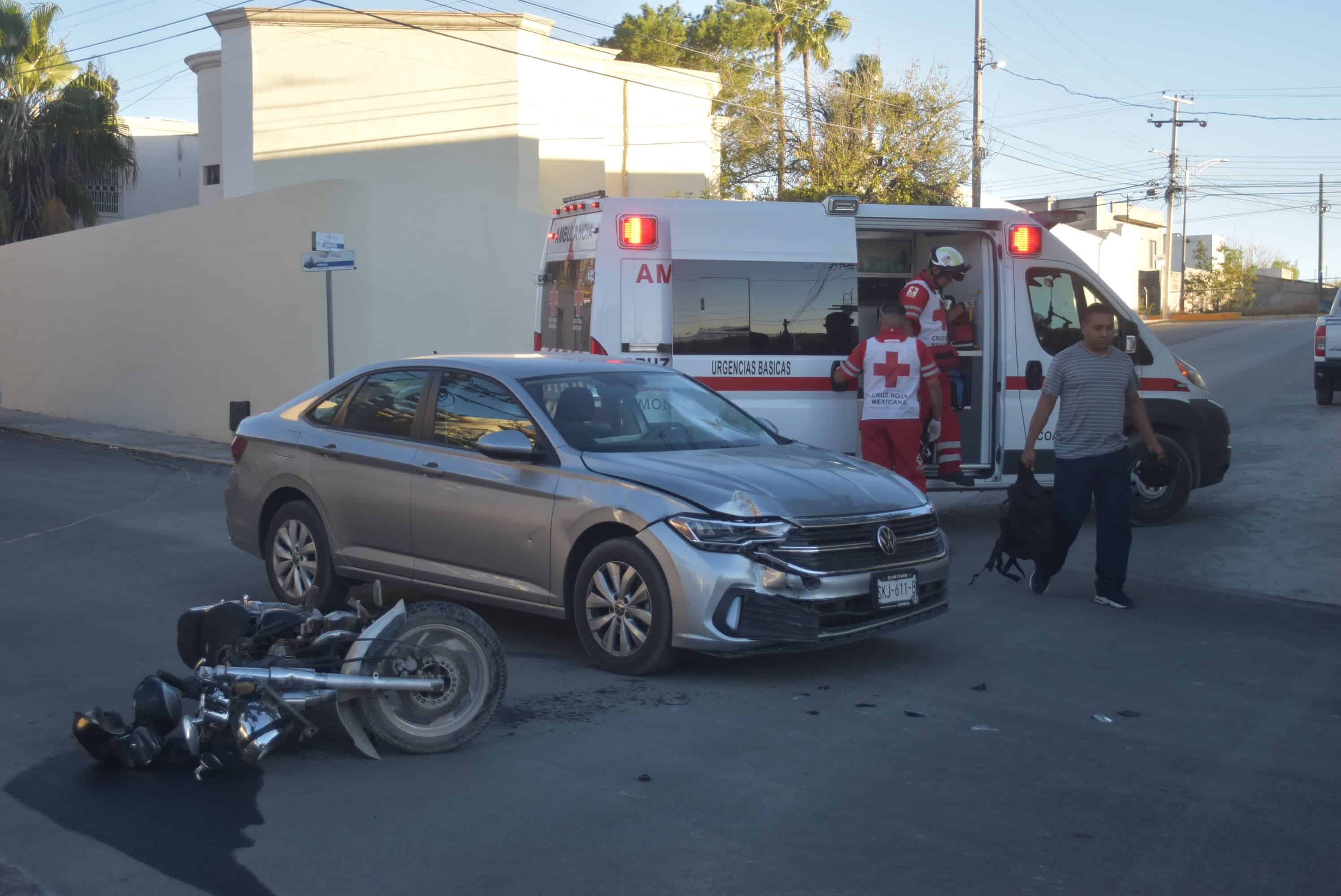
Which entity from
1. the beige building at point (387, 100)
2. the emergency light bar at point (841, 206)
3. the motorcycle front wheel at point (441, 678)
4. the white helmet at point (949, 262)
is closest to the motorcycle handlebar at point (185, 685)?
the motorcycle front wheel at point (441, 678)

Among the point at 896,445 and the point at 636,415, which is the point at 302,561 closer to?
the point at 636,415

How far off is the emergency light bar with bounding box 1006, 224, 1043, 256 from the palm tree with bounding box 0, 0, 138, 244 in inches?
1020

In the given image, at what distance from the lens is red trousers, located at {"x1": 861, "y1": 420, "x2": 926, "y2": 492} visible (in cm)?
1033

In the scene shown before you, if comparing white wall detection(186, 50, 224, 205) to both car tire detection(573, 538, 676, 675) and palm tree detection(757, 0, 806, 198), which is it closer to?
palm tree detection(757, 0, 806, 198)

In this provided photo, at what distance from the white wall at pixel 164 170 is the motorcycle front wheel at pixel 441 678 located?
131 ft

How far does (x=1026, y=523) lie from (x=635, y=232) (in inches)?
146

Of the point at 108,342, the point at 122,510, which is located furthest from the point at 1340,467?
the point at 108,342

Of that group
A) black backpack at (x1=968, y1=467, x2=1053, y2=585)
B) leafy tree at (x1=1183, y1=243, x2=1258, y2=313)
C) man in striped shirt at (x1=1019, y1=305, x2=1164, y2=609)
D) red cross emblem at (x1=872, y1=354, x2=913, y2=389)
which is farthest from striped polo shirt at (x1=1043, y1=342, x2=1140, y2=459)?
leafy tree at (x1=1183, y1=243, x2=1258, y2=313)

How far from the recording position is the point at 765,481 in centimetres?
656

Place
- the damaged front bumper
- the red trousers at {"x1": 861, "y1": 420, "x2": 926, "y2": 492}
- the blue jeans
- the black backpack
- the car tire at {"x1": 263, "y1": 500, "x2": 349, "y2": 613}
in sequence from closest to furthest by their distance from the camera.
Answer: the damaged front bumper → the car tire at {"x1": 263, "y1": 500, "x2": 349, "y2": 613} → the blue jeans → the black backpack → the red trousers at {"x1": 861, "y1": 420, "x2": 926, "y2": 492}

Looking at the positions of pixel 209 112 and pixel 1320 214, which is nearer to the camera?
pixel 209 112

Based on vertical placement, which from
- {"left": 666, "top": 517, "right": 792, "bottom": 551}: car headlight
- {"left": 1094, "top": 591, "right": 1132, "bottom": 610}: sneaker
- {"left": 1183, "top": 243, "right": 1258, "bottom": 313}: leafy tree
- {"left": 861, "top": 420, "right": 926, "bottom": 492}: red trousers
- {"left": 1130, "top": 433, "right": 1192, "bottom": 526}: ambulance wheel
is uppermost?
{"left": 1183, "top": 243, "right": 1258, "bottom": 313}: leafy tree

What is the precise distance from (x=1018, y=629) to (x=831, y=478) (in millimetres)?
1847

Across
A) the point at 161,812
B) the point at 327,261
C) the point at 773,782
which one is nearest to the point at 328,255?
the point at 327,261
